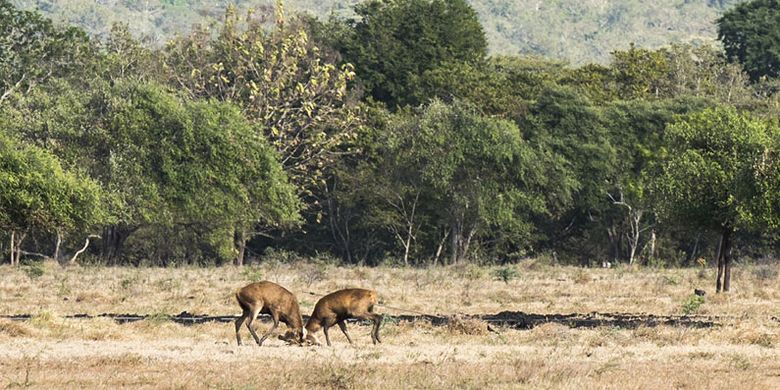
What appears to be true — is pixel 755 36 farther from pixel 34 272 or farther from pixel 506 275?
pixel 34 272

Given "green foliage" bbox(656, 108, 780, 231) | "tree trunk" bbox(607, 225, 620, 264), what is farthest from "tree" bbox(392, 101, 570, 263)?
"green foliage" bbox(656, 108, 780, 231)

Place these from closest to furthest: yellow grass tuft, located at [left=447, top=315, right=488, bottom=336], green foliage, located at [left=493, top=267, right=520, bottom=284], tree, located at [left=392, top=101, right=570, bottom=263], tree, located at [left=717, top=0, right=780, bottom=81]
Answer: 1. yellow grass tuft, located at [left=447, top=315, right=488, bottom=336]
2. green foliage, located at [left=493, top=267, right=520, bottom=284]
3. tree, located at [left=392, top=101, right=570, bottom=263]
4. tree, located at [left=717, top=0, right=780, bottom=81]

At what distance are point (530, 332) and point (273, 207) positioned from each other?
37.0 meters

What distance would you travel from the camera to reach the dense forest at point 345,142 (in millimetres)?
63750

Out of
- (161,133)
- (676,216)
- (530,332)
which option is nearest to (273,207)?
(161,133)

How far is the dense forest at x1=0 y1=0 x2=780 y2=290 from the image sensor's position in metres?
63.8

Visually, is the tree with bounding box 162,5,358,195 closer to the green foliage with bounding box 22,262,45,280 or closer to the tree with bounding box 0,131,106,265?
the green foliage with bounding box 22,262,45,280

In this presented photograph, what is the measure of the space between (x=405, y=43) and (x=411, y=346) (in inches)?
2411

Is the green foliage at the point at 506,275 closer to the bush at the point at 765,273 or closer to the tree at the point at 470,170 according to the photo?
the bush at the point at 765,273

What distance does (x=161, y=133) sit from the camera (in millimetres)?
64062

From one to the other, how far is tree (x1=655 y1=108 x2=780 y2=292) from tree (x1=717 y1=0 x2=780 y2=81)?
55.3 metres

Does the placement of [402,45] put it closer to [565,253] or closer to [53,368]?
[565,253]

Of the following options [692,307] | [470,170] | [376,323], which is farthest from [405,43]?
[376,323]

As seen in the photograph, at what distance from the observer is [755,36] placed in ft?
336
